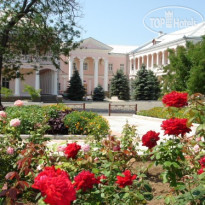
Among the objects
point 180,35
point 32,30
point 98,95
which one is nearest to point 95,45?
point 98,95

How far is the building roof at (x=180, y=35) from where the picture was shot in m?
39.4

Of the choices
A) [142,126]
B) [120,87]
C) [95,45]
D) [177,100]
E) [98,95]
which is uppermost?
[95,45]

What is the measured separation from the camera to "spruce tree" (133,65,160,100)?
38031mm

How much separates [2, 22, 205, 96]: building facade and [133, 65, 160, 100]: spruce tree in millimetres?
1686

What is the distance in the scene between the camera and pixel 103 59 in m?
49.8

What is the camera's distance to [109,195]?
2.41m

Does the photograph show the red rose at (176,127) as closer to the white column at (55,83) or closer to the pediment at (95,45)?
the white column at (55,83)

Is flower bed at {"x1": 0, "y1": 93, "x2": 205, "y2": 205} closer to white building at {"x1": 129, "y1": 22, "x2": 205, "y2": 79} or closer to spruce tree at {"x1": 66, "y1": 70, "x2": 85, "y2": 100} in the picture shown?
spruce tree at {"x1": 66, "y1": 70, "x2": 85, "y2": 100}

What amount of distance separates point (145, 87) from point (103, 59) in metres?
14.1

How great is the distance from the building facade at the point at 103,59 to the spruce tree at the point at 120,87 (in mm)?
4592

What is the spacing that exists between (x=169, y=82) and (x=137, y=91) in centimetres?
1823

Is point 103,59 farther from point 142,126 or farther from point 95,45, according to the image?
point 142,126

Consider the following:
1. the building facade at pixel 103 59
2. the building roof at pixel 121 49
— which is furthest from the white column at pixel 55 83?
the building roof at pixel 121 49

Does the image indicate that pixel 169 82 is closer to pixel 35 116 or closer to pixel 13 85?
pixel 35 116
